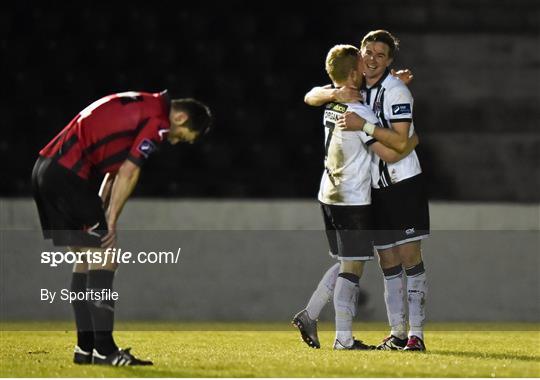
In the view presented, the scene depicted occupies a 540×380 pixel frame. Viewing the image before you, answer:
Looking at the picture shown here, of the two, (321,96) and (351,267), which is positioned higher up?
(321,96)

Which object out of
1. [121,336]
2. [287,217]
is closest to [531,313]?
[287,217]

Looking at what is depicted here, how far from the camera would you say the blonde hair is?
20.1ft

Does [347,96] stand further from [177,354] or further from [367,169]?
[177,354]

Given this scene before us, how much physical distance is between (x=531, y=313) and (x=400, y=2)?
4.25 m

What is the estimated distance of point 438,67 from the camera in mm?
12062

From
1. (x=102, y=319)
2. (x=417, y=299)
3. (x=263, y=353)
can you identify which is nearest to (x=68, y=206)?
(x=102, y=319)

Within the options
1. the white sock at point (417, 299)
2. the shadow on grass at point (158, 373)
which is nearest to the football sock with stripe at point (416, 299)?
the white sock at point (417, 299)

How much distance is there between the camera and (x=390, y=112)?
617cm

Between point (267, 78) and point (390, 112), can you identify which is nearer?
point (390, 112)

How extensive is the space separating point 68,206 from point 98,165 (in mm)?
229

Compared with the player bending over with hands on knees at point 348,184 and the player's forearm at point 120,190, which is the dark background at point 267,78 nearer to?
the player bending over with hands on knees at point 348,184

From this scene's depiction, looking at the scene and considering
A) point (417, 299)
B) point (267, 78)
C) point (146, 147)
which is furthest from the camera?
point (267, 78)

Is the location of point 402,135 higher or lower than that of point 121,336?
higher

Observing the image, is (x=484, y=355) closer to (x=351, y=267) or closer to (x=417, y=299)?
(x=417, y=299)
